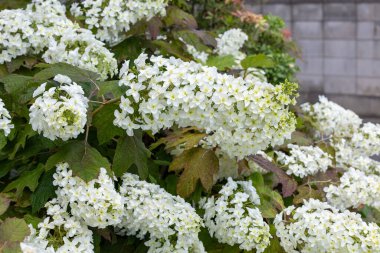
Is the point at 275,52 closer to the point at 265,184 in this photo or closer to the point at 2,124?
the point at 265,184

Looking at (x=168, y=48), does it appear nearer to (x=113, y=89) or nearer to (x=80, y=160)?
(x=113, y=89)

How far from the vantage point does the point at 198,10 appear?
18.2 ft

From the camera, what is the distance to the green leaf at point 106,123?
2.29 m

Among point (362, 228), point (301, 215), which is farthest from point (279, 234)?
point (362, 228)

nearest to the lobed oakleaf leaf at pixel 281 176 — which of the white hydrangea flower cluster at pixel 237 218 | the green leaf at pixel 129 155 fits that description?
the white hydrangea flower cluster at pixel 237 218

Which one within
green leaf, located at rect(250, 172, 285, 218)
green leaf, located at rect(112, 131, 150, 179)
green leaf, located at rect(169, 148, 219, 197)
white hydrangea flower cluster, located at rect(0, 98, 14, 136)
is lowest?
green leaf, located at rect(250, 172, 285, 218)

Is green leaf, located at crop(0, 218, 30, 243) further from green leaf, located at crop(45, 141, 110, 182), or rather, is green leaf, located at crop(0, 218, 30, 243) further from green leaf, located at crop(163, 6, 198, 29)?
green leaf, located at crop(163, 6, 198, 29)

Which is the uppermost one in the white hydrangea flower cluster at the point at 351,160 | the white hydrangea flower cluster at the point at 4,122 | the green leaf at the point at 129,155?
the white hydrangea flower cluster at the point at 4,122

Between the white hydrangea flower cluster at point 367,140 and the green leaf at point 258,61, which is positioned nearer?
the green leaf at point 258,61

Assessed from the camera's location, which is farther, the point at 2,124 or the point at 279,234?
the point at 279,234

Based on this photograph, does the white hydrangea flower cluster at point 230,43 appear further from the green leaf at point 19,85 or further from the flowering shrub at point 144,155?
the green leaf at point 19,85

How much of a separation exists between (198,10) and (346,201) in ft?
10.0

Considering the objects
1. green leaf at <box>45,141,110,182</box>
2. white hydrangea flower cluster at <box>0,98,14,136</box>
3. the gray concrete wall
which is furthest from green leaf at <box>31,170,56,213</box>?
the gray concrete wall

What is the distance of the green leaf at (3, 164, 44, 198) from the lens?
2.29m
